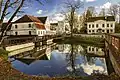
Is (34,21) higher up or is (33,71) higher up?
(34,21)

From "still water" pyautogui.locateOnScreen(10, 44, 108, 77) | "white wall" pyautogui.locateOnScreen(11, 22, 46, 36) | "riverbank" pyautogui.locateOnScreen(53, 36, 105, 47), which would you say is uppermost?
"white wall" pyautogui.locateOnScreen(11, 22, 46, 36)

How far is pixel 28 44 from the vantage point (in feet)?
110

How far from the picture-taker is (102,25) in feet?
218

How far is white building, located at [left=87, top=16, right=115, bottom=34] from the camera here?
6506cm

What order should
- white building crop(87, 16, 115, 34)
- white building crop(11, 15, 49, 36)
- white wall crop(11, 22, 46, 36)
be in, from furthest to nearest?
1. white building crop(87, 16, 115, 34)
2. white building crop(11, 15, 49, 36)
3. white wall crop(11, 22, 46, 36)

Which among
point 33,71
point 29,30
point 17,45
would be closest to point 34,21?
point 29,30

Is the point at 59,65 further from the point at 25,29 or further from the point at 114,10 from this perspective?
the point at 114,10

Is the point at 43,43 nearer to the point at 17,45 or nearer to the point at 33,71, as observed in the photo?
the point at 17,45

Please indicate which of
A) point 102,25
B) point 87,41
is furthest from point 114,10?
point 87,41

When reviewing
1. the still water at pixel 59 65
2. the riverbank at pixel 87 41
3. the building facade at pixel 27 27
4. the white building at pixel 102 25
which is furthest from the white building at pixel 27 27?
the still water at pixel 59 65

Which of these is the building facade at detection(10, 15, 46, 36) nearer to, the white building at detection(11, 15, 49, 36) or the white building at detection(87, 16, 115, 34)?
the white building at detection(11, 15, 49, 36)

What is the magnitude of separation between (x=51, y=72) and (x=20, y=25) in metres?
43.4

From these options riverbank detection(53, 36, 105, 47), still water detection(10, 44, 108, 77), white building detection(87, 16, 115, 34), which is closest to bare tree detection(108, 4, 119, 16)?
white building detection(87, 16, 115, 34)

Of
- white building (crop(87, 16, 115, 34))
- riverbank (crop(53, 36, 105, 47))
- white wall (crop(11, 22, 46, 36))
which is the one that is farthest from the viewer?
white building (crop(87, 16, 115, 34))
